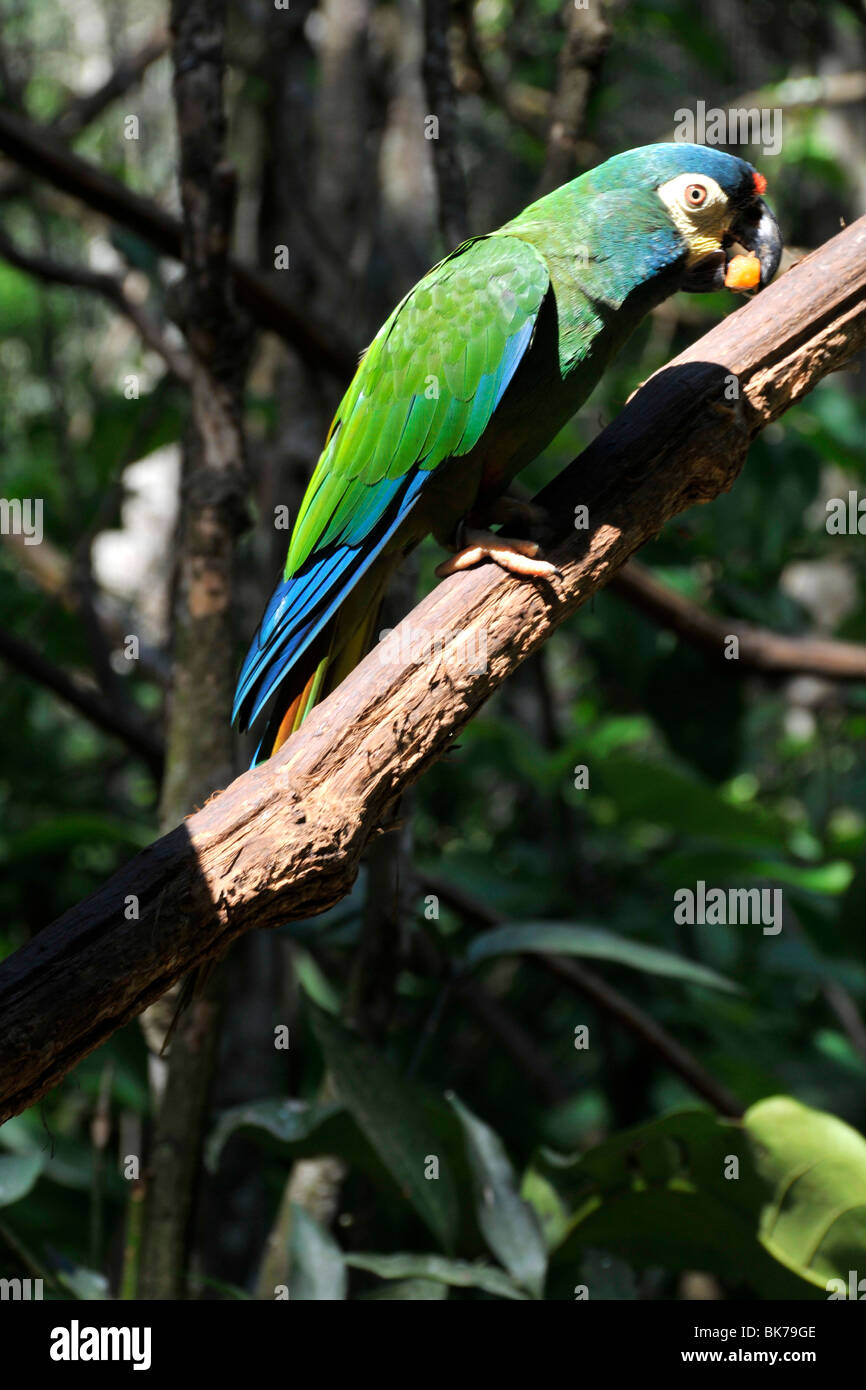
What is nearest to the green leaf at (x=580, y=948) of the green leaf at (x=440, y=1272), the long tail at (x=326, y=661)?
the green leaf at (x=440, y=1272)

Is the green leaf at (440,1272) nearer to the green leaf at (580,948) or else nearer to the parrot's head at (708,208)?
the green leaf at (580,948)

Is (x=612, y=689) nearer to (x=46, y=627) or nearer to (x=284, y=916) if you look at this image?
(x=46, y=627)

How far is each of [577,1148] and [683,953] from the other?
63 cm

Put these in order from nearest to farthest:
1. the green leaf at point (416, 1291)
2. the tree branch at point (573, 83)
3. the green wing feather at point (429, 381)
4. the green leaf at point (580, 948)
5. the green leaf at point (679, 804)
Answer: the green wing feather at point (429, 381), the green leaf at point (416, 1291), the green leaf at point (580, 948), the tree branch at point (573, 83), the green leaf at point (679, 804)

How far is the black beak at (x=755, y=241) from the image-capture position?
1.91 metres

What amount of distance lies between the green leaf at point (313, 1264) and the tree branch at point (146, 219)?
1.74 meters

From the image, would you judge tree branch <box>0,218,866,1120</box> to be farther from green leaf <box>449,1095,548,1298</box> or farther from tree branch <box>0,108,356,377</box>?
tree branch <box>0,108,356,377</box>

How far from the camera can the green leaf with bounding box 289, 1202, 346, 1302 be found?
1900 millimetres

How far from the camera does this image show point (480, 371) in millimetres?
1755

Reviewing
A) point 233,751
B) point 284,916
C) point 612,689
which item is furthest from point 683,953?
point 284,916

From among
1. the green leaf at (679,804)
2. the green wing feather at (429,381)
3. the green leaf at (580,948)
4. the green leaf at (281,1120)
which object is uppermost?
the green wing feather at (429,381)

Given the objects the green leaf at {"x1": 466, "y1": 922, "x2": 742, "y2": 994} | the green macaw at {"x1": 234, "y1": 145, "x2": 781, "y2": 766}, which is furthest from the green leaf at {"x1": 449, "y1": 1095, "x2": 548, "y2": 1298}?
the green macaw at {"x1": 234, "y1": 145, "x2": 781, "y2": 766}

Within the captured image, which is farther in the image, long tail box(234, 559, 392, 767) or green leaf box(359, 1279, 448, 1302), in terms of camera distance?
green leaf box(359, 1279, 448, 1302)

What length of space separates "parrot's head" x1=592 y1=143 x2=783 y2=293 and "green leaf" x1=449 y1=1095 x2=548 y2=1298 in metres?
1.43
